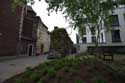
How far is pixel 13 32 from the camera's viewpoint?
22688mm

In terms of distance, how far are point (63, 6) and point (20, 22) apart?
20.0m

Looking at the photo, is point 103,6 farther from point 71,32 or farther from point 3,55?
point 3,55

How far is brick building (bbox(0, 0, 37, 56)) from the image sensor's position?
20.0 m

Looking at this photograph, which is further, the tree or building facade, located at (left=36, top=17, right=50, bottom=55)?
building facade, located at (left=36, top=17, right=50, bottom=55)

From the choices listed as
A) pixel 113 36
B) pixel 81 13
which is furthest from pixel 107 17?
pixel 113 36

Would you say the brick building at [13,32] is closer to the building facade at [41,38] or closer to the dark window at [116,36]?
the building facade at [41,38]

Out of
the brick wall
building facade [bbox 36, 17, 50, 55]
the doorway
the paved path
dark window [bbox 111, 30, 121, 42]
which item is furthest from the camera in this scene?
building facade [bbox 36, 17, 50, 55]

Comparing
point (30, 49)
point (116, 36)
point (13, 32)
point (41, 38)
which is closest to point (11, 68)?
point (13, 32)

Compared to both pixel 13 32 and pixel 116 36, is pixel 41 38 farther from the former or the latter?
pixel 116 36

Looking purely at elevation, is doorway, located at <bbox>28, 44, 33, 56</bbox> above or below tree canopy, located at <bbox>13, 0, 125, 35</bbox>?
below

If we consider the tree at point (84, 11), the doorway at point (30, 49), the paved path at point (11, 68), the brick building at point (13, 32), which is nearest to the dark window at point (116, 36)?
the brick building at point (13, 32)

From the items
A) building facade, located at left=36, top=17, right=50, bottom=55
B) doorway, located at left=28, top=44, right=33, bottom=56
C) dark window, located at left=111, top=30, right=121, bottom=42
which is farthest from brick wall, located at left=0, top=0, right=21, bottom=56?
dark window, located at left=111, top=30, right=121, bottom=42

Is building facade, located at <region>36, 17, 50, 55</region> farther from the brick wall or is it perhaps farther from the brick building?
the brick wall

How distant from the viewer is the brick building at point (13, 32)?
65.5ft
